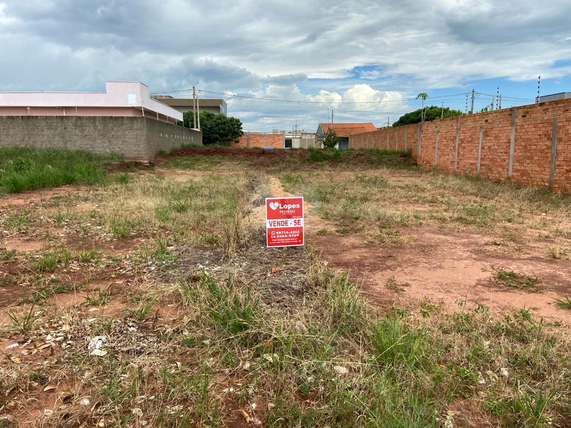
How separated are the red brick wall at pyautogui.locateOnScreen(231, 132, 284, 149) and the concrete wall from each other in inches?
1131

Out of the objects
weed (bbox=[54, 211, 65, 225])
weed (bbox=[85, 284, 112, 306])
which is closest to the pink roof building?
weed (bbox=[54, 211, 65, 225])

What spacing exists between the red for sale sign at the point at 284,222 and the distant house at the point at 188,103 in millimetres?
53015

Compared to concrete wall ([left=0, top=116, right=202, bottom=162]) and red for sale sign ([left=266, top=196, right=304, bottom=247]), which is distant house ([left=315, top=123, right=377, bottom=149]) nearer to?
concrete wall ([left=0, top=116, right=202, bottom=162])

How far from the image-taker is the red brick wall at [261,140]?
49.0 meters

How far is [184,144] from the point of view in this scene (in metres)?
28.6

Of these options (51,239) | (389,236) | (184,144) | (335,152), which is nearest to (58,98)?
(184,144)

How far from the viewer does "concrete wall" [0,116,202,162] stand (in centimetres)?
1912

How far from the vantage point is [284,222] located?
15.5ft

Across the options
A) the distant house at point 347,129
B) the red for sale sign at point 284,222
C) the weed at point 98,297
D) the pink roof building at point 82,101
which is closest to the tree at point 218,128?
the pink roof building at point 82,101

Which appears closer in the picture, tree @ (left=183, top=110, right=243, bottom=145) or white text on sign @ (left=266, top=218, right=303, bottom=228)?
white text on sign @ (left=266, top=218, right=303, bottom=228)

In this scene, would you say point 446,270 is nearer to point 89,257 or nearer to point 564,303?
point 564,303

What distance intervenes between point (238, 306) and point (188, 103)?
57608 millimetres

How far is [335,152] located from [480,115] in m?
11.9

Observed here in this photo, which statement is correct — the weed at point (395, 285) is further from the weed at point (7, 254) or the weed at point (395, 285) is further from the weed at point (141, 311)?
the weed at point (7, 254)
